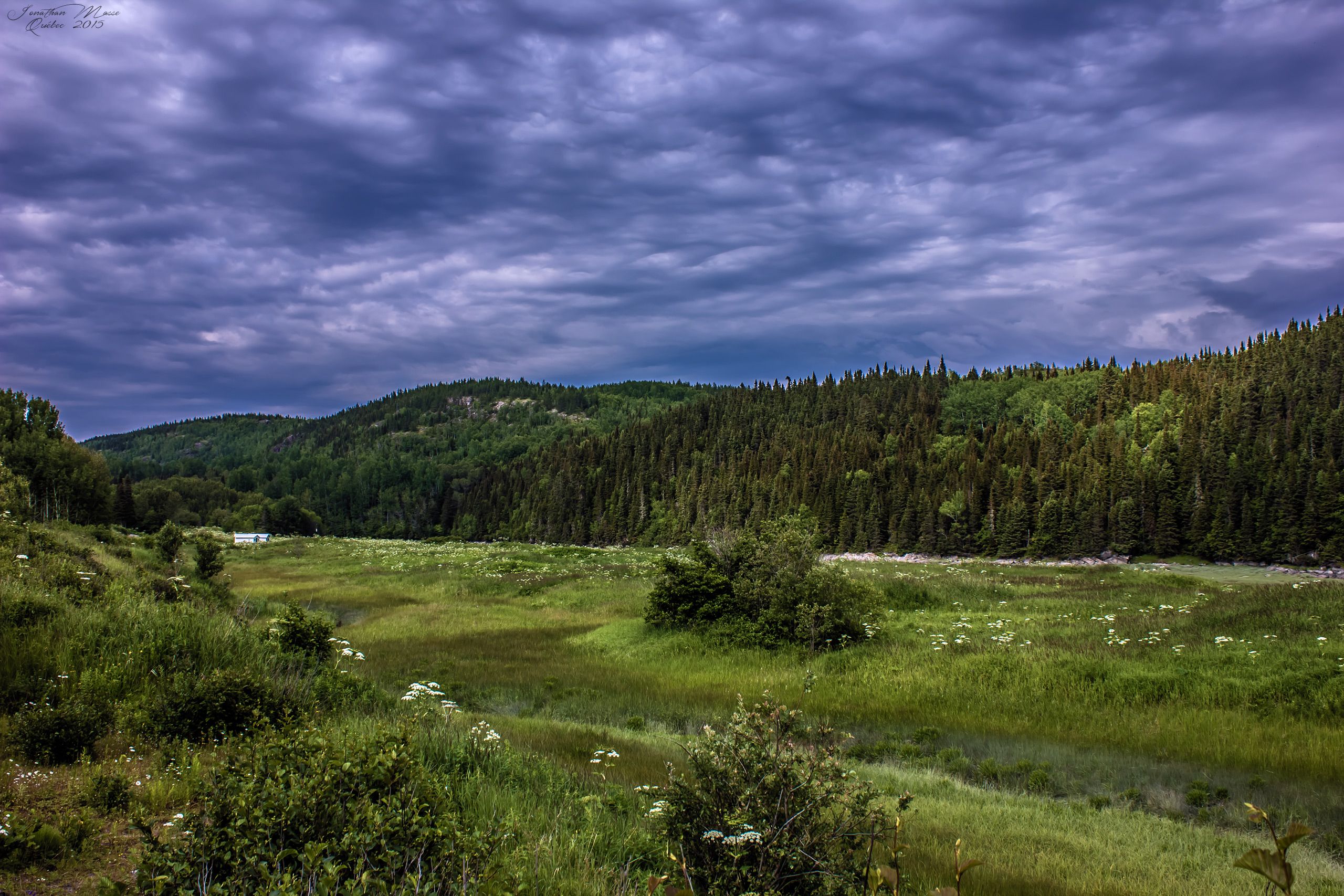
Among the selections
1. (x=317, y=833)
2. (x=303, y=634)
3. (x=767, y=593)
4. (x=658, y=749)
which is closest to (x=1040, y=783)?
(x=658, y=749)

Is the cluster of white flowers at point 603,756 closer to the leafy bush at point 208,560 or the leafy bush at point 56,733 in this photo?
the leafy bush at point 56,733

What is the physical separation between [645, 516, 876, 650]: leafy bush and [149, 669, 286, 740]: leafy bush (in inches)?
636

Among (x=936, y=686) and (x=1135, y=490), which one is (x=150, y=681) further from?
(x=1135, y=490)

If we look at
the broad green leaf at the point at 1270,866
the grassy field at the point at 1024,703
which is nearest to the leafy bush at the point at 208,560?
the grassy field at the point at 1024,703

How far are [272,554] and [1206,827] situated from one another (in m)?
84.0

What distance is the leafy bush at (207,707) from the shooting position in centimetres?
856

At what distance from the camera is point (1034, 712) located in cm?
1614

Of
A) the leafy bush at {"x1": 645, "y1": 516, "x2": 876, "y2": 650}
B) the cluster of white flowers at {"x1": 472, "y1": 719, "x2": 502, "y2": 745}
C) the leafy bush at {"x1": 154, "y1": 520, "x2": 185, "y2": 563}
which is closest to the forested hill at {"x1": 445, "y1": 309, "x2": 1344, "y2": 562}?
the leafy bush at {"x1": 645, "y1": 516, "x2": 876, "y2": 650}

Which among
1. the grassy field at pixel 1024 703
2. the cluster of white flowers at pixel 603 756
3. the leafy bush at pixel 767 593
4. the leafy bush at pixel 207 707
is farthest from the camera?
the leafy bush at pixel 767 593

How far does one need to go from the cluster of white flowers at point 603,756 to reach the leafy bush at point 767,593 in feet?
38.4

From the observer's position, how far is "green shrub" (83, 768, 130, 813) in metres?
6.30

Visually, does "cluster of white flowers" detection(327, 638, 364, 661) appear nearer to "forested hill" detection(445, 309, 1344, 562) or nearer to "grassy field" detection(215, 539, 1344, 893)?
"grassy field" detection(215, 539, 1344, 893)

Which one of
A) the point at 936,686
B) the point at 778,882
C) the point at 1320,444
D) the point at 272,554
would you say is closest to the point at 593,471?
the point at 272,554

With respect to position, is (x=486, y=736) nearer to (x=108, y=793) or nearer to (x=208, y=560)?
(x=108, y=793)
